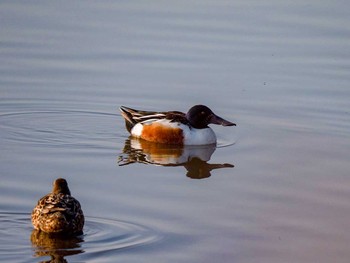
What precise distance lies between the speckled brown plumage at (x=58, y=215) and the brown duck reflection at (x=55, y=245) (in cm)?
6

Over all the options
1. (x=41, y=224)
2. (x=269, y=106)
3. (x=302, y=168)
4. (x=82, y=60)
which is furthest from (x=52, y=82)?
(x=41, y=224)

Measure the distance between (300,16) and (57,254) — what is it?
11.3 m

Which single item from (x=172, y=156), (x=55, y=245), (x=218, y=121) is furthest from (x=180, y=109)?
(x=55, y=245)

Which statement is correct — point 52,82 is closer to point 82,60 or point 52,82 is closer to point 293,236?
point 82,60

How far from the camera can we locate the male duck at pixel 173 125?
1491 cm

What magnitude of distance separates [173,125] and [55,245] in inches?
210

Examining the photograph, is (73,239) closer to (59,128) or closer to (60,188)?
(60,188)

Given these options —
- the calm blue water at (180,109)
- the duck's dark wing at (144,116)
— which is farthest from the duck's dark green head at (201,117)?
the calm blue water at (180,109)

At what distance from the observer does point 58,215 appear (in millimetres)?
10188

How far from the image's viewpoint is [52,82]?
1620cm

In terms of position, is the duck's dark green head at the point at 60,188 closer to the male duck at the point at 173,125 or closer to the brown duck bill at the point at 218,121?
the male duck at the point at 173,125

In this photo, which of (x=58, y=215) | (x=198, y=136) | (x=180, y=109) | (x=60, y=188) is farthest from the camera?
(x=180, y=109)

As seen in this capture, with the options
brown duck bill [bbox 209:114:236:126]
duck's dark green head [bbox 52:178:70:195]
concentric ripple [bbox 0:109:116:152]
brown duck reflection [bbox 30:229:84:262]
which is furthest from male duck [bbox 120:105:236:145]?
brown duck reflection [bbox 30:229:84:262]

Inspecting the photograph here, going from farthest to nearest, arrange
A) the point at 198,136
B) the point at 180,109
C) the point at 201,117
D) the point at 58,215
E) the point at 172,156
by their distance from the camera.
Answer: the point at 180,109, the point at 201,117, the point at 198,136, the point at 172,156, the point at 58,215
